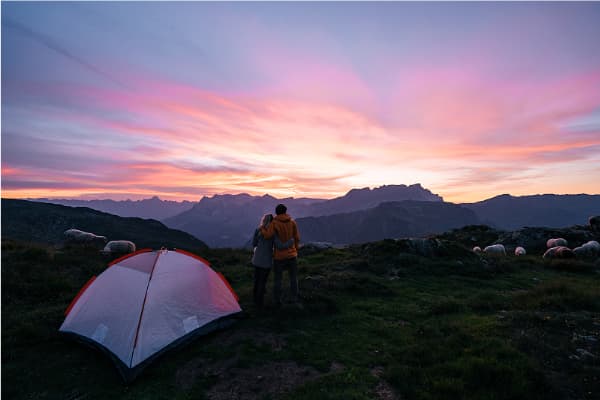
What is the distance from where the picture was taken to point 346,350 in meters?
8.03

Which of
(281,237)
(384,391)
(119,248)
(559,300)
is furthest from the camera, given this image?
(119,248)

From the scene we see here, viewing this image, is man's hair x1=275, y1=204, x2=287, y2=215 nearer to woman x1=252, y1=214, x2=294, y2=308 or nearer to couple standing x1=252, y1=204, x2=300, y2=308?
couple standing x1=252, y1=204, x2=300, y2=308

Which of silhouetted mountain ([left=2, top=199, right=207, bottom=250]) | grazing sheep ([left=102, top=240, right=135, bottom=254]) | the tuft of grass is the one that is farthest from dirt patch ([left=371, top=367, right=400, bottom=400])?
silhouetted mountain ([left=2, top=199, right=207, bottom=250])

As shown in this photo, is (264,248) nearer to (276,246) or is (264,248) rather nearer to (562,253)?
(276,246)

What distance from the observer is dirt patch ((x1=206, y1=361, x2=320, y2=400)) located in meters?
6.25

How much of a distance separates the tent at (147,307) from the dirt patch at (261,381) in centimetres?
209

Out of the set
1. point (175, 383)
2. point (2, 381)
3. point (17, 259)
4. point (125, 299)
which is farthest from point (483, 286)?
point (17, 259)

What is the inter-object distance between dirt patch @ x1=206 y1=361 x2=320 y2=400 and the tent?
6.85 ft

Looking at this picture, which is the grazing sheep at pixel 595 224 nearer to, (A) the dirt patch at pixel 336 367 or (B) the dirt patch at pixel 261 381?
(A) the dirt patch at pixel 336 367

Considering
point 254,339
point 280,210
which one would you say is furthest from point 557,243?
point 254,339

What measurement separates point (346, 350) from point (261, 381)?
2507 mm

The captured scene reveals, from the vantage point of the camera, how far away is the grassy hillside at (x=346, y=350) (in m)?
6.22

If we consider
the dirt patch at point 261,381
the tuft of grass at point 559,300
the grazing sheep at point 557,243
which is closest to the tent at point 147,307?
the dirt patch at point 261,381

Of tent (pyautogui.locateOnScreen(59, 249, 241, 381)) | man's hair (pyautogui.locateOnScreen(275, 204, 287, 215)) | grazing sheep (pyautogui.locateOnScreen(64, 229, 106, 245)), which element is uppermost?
man's hair (pyautogui.locateOnScreen(275, 204, 287, 215))
